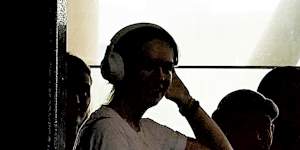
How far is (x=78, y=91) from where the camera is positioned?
1.13 m

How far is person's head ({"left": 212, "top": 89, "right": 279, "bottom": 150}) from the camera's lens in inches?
46.9

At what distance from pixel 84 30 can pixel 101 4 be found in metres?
0.14

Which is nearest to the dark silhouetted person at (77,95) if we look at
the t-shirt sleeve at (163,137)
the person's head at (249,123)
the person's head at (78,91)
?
the person's head at (78,91)

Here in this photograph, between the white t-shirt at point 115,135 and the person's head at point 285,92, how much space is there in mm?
516

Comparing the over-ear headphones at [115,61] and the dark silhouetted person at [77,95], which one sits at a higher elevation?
the over-ear headphones at [115,61]

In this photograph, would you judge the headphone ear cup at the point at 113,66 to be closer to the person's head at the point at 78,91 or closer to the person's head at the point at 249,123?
the person's head at the point at 78,91

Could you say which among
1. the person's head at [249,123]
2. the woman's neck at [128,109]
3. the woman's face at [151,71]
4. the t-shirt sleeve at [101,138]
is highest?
the woman's face at [151,71]

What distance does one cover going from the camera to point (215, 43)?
1434 millimetres

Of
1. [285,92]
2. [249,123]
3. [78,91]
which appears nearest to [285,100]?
[285,92]

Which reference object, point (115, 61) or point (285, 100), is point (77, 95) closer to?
point (115, 61)

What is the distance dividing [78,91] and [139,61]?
29 centimetres

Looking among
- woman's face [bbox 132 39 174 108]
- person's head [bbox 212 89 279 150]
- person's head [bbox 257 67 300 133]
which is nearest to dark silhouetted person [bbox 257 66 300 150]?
person's head [bbox 257 67 300 133]

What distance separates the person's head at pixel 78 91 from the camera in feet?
3.53
